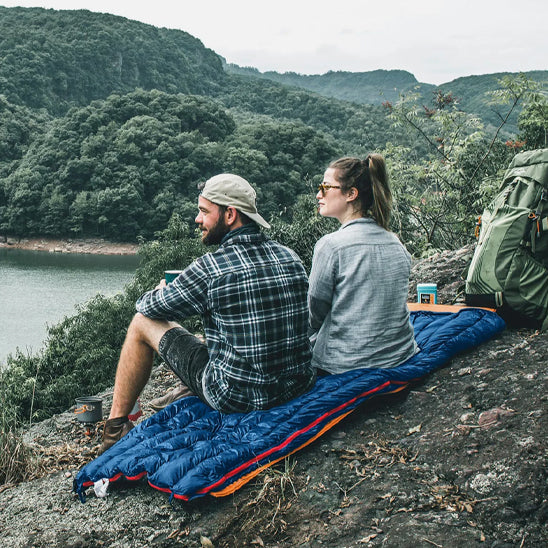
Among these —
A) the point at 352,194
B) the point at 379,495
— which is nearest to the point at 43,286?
the point at 352,194

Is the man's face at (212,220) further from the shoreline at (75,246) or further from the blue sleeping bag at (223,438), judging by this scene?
the shoreline at (75,246)

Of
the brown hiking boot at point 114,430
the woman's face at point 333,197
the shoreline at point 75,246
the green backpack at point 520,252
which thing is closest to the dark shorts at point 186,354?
the brown hiking boot at point 114,430

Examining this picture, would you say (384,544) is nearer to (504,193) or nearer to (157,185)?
(504,193)

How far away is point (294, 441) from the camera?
2350 millimetres

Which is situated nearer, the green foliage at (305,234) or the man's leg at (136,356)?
the man's leg at (136,356)

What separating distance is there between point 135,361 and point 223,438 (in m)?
0.56

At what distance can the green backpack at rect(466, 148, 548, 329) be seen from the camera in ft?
11.1

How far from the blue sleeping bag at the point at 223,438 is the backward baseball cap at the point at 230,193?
2.61ft

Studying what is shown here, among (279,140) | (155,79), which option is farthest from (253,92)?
(279,140)

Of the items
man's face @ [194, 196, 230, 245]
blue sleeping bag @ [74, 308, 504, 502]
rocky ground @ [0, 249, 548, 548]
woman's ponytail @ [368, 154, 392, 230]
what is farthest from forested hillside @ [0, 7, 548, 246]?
man's face @ [194, 196, 230, 245]

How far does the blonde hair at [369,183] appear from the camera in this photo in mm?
2709

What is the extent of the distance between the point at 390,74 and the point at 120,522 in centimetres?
14529

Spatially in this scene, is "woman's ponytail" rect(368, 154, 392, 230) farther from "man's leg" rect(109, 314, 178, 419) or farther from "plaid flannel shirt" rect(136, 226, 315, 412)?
"man's leg" rect(109, 314, 178, 419)

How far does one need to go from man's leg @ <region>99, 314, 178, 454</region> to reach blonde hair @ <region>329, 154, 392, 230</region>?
1.03 m
